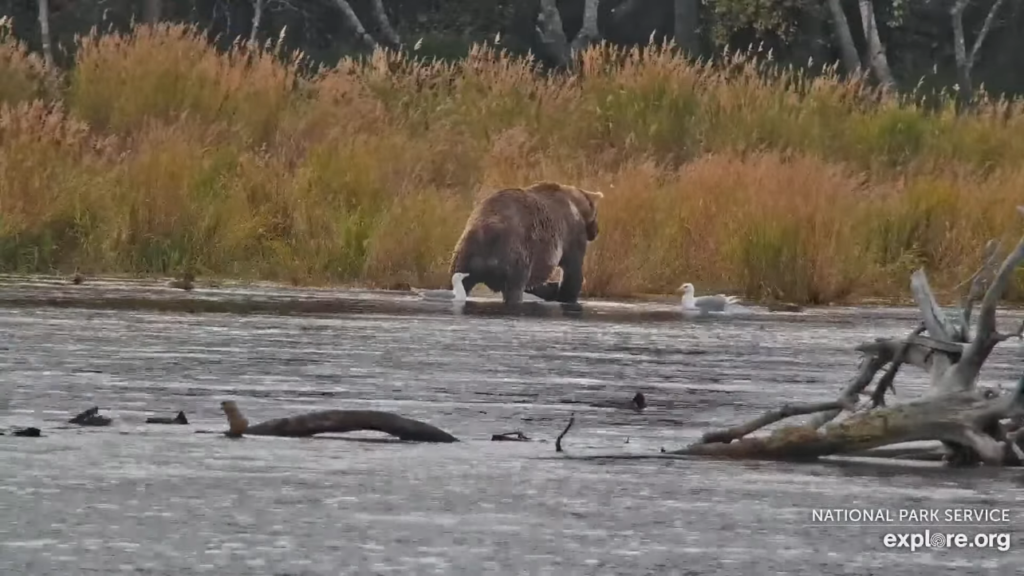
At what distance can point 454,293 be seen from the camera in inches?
591

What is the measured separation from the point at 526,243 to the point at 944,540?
9126 millimetres

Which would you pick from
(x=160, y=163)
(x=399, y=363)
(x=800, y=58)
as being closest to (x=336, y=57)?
(x=800, y=58)

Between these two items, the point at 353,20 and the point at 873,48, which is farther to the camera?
the point at 353,20

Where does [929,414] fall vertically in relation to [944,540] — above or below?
above

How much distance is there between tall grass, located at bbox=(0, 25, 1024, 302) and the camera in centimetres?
1689

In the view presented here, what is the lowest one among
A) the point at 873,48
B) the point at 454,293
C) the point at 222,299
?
the point at 222,299

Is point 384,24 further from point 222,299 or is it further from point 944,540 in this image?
point 944,540

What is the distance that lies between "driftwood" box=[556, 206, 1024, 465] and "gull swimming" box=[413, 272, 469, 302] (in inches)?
293

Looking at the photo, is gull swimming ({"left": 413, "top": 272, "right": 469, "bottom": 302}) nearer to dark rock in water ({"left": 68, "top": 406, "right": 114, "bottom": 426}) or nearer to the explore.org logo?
dark rock in water ({"left": 68, "top": 406, "right": 114, "bottom": 426})

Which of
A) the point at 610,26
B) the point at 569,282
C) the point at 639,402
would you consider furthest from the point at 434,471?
the point at 610,26

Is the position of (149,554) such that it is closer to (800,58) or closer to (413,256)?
(413,256)

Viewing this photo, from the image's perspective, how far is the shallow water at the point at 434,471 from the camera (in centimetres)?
561

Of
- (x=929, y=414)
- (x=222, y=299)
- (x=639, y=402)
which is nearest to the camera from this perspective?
(x=929, y=414)

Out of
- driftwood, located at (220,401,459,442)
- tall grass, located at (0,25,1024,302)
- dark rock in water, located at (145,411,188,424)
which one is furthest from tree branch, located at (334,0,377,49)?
driftwood, located at (220,401,459,442)
